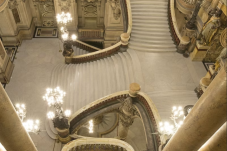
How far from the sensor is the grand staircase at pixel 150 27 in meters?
10.0

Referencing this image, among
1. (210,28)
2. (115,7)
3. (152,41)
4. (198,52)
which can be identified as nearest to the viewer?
(210,28)

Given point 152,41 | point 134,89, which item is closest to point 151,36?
point 152,41

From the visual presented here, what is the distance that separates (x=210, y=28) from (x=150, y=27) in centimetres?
298

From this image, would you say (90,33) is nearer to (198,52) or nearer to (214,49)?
(198,52)

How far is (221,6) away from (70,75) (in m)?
7.23

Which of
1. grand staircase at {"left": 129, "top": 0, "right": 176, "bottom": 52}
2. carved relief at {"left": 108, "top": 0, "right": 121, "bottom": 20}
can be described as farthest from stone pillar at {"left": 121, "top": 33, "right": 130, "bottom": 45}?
carved relief at {"left": 108, "top": 0, "right": 121, "bottom": 20}


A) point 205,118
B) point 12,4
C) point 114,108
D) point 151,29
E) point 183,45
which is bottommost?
point 205,118

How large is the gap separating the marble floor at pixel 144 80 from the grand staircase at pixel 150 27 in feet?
1.44

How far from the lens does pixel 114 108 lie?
8.77m

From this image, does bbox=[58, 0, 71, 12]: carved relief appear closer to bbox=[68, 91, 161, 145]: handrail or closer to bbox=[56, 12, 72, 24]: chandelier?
bbox=[56, 12, 72, 24]: chandelier

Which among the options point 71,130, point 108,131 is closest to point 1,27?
point 71,130

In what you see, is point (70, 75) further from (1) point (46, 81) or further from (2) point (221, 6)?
(2) point (221, 6)

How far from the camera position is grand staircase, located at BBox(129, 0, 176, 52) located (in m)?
10.0

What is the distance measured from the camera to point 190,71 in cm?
915
